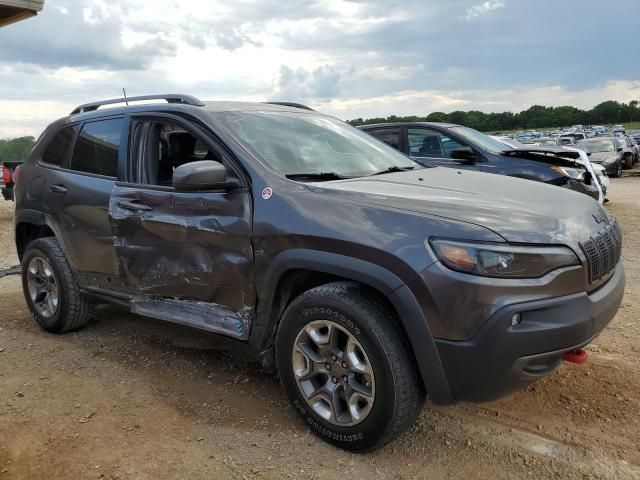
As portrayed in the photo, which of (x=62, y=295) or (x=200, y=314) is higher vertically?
(x=200, y=314)

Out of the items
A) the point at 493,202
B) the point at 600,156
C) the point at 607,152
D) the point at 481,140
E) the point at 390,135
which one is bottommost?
the point at 600,156

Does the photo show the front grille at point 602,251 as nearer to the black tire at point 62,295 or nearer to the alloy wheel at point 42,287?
the black tire at point 62,295

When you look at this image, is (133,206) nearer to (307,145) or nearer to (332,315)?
(307,145)

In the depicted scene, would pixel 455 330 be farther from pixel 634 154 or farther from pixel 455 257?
pixel 634 154

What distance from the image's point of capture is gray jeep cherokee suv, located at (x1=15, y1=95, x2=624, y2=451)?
243 centimetres

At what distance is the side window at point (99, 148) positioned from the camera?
4.11m

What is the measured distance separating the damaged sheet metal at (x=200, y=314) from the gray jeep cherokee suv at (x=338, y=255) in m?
0.01

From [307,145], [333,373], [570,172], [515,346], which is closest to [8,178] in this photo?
[307,145]

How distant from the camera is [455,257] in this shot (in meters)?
2.43

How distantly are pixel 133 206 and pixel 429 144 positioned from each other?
6.06m

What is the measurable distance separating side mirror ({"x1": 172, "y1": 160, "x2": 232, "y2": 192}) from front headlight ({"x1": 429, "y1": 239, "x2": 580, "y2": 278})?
4.47 feet

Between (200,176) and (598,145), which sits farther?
(598,145)

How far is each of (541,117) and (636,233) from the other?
9894 cm

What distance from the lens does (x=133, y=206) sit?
3.74 metres
